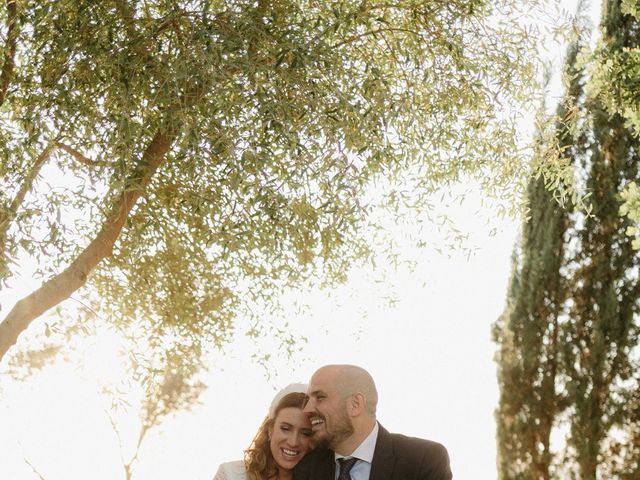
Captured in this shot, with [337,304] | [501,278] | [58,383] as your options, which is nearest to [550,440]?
[501,278]

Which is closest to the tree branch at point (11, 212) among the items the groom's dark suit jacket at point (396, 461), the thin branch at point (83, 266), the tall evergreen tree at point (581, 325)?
the thin branch at point (83, 266)

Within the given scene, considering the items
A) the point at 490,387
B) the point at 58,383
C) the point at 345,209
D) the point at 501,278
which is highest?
the point at 501,278

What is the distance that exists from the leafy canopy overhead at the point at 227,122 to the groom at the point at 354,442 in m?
1.19

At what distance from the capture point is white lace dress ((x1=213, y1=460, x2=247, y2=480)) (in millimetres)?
4875

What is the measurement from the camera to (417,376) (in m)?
10.4

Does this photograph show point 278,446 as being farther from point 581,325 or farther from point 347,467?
point 581,325

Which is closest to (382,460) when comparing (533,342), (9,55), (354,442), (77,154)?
(354,442)

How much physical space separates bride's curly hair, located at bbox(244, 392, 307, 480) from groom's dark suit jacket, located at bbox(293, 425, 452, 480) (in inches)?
9.3

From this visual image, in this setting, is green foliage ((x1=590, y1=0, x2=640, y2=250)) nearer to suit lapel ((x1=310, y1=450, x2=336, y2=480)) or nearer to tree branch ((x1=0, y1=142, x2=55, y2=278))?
suit lapel ((x1=310, y1=450, x2=336, y2=480))

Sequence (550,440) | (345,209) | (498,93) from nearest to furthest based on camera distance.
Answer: (345,209)
(498,93)
(550,440)

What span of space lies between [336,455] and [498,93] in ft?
12.9

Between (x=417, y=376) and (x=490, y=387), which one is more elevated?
(x=490, y=387)

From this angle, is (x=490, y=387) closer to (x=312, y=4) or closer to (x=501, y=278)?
(x=501, y=278)

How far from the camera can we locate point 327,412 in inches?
180
